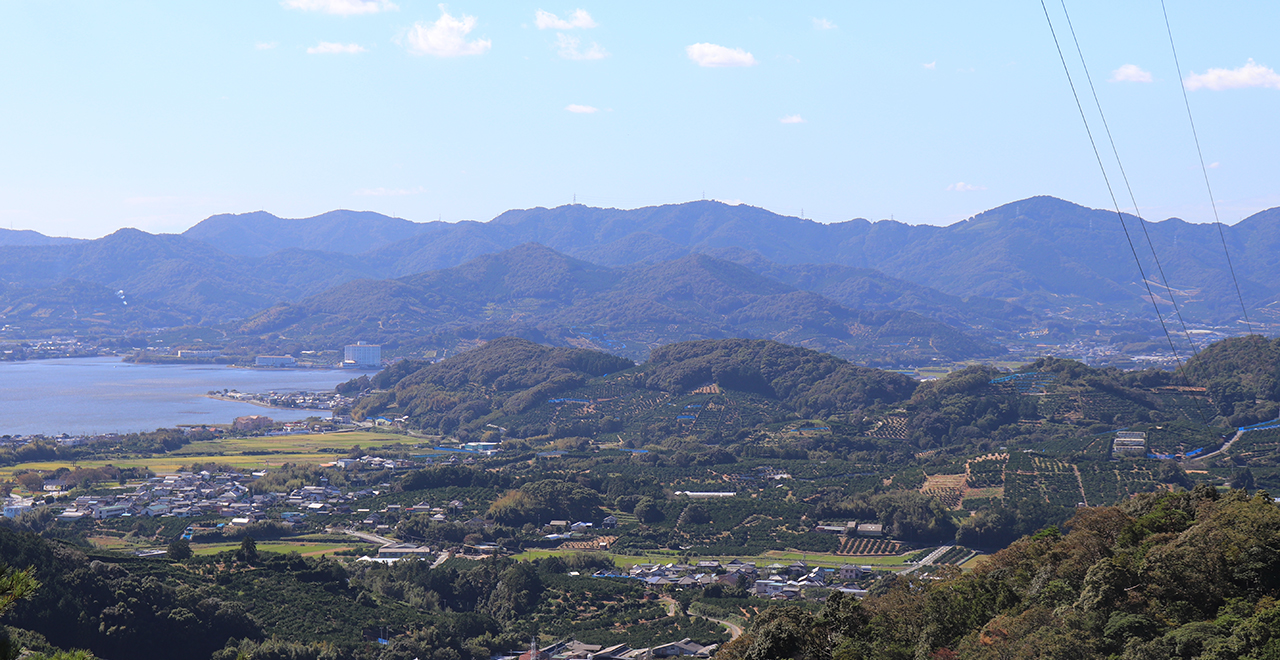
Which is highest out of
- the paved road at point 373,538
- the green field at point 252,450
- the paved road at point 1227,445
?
the paved road at point 1227,445

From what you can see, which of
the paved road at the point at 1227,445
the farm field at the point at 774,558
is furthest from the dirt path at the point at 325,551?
the paved road at the point at 1227,445

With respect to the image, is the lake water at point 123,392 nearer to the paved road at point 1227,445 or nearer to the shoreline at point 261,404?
the shoreline at point 261,404

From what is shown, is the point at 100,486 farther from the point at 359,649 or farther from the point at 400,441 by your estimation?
the point at 359,649

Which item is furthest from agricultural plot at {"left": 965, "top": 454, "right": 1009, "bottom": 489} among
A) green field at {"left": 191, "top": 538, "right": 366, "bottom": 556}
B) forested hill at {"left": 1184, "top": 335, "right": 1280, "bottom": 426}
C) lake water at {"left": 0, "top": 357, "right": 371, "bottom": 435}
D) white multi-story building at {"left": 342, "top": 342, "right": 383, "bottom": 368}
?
white multi-story building at {"left": 342, "top": 342, "right": 383, "bottom": 368}

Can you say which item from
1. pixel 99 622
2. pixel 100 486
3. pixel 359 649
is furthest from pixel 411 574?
pixel 100 486

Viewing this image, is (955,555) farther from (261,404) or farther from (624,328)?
(624,328)

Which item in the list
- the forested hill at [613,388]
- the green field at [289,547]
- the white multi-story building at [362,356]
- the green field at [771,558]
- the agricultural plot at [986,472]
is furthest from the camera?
the white multi-story building at [362,356]

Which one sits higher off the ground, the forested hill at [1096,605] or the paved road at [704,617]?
the forested hill at [1096,605]
